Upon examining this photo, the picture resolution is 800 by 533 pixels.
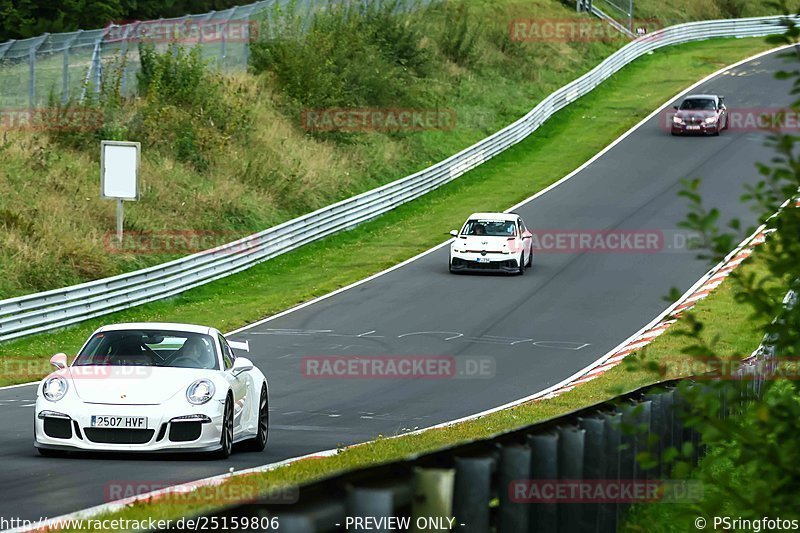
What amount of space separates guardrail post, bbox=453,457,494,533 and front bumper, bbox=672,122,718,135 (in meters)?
48.8

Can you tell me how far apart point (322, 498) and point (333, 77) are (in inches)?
1852

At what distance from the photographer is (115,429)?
13.1 metres

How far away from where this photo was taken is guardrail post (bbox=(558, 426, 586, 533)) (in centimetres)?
653

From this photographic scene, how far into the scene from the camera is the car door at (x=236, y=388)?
Answer: 46.0 feet

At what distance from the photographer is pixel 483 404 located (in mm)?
19766

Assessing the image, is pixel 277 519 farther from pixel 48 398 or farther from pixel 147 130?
pixel 147 130

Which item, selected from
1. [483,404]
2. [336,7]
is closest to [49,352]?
[483,404]
